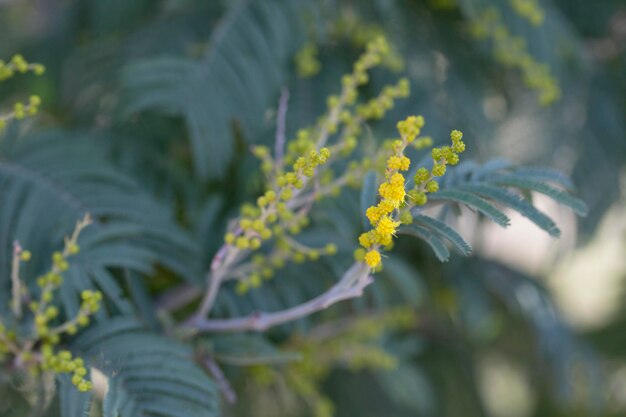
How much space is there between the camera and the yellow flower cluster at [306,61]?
3.85 ft

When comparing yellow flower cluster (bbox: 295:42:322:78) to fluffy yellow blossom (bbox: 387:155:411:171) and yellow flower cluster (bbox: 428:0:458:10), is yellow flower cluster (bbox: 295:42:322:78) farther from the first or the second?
fluffy yellow blossom (bbox: 387:155:411:171)

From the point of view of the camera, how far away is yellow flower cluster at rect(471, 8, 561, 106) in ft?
3.89

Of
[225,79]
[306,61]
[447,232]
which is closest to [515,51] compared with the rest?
[306,61]

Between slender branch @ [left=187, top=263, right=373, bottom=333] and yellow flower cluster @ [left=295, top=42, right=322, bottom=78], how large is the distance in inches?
17.4

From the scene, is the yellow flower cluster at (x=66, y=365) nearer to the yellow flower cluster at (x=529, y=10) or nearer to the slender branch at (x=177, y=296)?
the slender branch at (x=177, y=296)

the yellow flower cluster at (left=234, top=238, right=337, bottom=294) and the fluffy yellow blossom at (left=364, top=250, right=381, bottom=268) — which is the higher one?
the yellow flower cluster at (left=234, top=238, right=337, bottom=294)

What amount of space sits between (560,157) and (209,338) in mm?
836

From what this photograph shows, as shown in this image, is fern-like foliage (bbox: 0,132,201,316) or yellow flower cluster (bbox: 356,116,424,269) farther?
fern-like foliage (bbox: 0,132,201,316)

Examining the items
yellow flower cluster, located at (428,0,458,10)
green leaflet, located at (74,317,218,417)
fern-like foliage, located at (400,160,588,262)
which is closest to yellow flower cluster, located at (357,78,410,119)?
fern-like foliage, located at (400,160,588,262)

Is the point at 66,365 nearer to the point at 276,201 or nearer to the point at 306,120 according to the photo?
the point at 276,201

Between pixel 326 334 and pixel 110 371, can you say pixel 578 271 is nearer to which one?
pixel 326 334

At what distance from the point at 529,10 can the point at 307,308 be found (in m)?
0.63

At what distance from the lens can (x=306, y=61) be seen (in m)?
1.17

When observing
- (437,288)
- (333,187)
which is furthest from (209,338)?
(437,288)
